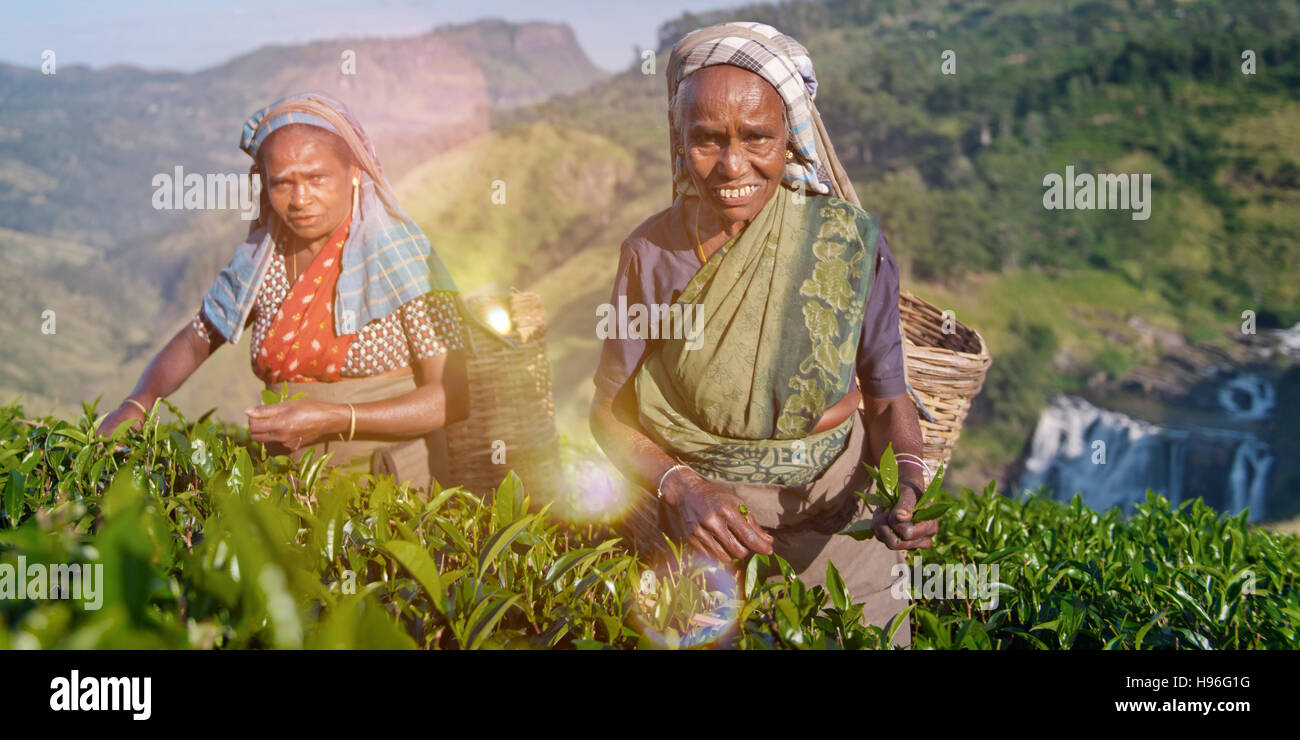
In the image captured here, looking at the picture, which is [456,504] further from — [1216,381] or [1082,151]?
[1082,151]

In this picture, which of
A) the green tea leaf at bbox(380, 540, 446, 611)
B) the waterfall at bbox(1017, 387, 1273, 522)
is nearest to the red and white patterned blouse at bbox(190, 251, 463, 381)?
the green tea leaf at bbox(380, 540, 446, 611)

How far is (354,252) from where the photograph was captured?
3086mm

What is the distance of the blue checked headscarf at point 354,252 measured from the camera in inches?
117

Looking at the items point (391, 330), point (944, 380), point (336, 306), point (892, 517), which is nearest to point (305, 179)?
point (336, 306)

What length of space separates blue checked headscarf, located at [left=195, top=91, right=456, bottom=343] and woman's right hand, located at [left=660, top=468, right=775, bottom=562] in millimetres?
1404

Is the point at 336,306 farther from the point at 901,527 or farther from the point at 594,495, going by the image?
the point at 901,527

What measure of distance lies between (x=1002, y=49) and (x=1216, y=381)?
2146 centimetres

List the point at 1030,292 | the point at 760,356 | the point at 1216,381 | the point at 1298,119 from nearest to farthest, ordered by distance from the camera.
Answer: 1. the point at 760,356
2. the point at 1216,381
3. the point at 1030,292
4. the point at 1298,119

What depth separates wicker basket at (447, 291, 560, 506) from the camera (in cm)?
337

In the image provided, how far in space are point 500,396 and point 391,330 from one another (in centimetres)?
54

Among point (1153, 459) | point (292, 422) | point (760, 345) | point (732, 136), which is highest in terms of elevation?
point (732, 136)
